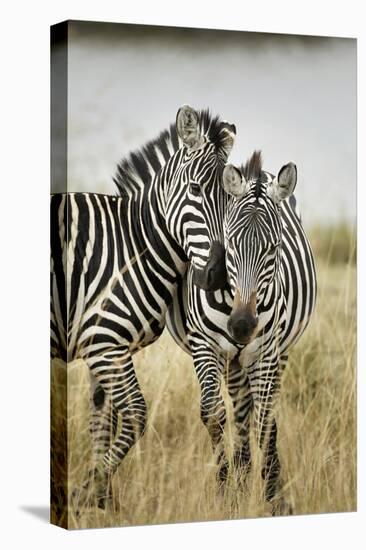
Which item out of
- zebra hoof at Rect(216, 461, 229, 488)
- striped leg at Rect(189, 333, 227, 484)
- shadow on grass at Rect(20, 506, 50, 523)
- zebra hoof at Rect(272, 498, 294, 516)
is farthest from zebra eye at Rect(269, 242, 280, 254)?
shadow on grass at Rect(20, 506, 50, 523)

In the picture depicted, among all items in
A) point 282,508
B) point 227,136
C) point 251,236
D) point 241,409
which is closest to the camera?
point 251,236

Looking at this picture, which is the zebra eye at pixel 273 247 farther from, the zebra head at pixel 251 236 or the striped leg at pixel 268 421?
the striped leg at pixel 268 421

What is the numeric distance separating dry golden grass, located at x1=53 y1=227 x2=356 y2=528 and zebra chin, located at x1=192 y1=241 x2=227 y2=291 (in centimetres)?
43

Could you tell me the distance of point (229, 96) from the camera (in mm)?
9203

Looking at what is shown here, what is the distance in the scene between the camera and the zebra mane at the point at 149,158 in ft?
29.1

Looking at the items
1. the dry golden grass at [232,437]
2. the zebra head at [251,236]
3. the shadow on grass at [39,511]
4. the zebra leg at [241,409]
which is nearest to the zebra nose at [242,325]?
the zebra head at [251,236]

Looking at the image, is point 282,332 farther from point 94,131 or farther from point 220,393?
point 94,131

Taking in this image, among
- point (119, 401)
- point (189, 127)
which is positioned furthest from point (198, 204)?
point (119, 401)

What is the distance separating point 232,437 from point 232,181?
172 centimetres

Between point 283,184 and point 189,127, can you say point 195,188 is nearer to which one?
point 189,127

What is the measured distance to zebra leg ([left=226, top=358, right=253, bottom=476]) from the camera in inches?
362

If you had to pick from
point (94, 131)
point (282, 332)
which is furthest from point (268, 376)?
point (94, 131)

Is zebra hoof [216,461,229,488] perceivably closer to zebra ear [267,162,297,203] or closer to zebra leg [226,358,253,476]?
zebra leg [226,358,253,476]

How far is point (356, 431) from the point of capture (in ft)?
31.7
